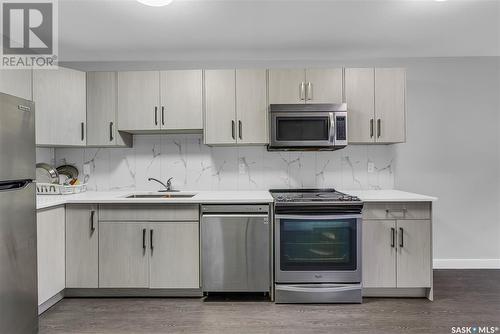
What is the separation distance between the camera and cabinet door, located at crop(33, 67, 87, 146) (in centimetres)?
264

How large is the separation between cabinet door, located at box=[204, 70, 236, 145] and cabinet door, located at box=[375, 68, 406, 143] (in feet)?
4.47

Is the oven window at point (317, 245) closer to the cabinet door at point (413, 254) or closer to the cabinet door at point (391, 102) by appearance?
the cabinet door at point (413, 254)

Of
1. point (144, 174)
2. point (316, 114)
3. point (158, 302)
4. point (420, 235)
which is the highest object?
point (316, 114)

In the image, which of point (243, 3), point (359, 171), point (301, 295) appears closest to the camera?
point (243, 3)

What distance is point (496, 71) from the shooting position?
319cm

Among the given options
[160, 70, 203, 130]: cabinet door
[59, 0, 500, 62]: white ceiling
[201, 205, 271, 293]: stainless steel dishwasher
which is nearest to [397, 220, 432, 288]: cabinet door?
[201, 205, 271, 293]: stainless steel dishwasher

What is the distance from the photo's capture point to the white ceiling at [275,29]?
7.57 feet

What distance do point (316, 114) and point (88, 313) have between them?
2.49 metres

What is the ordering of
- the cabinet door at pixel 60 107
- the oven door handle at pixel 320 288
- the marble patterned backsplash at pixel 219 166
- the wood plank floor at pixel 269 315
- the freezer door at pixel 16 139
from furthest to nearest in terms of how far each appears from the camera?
the marble patterned backsplash at pixel 219 166 → the cabinet door at pixel 60 107 → the oven door handle at pixel 320 288 → the wood plank floor at pixel 269 315 → the freezer door at pixel 16 139

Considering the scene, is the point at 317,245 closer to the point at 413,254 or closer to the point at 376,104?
the point at 413,254

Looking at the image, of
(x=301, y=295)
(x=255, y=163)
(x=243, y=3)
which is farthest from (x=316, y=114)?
(x=301, y=295)

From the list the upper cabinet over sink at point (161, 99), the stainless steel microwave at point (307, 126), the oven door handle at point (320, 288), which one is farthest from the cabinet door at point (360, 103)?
the upper cabinet over sink at point (161, 99)

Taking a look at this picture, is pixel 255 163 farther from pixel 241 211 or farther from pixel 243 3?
pixel 243 3

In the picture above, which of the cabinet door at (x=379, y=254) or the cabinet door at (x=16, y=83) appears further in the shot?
the cabinet door at (x=379, y=254)
